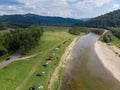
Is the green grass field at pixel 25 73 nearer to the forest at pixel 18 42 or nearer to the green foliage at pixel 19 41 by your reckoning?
the forest at pixel 18 42

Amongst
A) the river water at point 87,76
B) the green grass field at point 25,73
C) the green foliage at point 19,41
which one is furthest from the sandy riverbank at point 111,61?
the green foliage at point 19,41

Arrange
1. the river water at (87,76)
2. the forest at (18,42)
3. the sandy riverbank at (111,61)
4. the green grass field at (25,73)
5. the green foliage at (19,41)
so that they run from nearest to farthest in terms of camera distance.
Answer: the river water at (87,76)
the green grass field at (25,73)
the sandy riverbank at (111,61)
the forest at (18,42)
the green foliage at (19,41)

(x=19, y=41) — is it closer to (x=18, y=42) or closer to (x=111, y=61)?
(x=18, y=42)

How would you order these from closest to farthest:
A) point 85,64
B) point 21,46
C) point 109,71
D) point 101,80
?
point 101,80 < point 109,71 < point 85,64 < point 21,46

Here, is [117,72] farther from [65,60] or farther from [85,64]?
[65,60]

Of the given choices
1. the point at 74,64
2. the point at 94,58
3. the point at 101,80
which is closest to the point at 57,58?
the point at 74,64

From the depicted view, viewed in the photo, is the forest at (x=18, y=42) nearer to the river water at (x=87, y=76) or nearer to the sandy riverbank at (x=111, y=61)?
the river water at (x=87, y=76)

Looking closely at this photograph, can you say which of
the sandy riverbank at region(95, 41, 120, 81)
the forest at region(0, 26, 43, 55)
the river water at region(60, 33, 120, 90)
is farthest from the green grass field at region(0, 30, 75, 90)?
the sandy riverbank at region(95, 41, 120, 81)

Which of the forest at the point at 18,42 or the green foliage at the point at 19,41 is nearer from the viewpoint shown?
the forest at the point at 18,42

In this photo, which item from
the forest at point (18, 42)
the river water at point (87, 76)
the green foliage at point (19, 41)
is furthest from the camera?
the green foliage at point (19, 41)

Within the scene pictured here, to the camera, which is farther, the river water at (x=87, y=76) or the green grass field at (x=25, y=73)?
the green grass field at (x=25, y=73)

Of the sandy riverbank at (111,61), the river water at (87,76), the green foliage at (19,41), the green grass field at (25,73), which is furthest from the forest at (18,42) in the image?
the sandy riverbank at (111,61)
